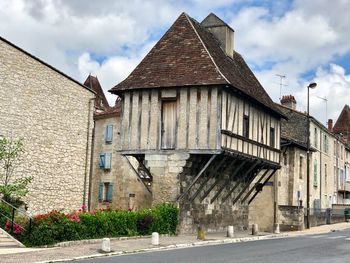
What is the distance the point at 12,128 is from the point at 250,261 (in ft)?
43.5

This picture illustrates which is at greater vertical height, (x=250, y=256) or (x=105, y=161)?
(x=105, y=161)

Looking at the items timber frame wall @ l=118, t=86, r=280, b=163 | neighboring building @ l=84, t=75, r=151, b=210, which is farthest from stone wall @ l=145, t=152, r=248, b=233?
neighboring building @ l=84, t=75, r=151, b=210

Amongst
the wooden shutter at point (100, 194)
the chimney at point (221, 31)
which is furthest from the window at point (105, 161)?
the chimney at point (221, 31)

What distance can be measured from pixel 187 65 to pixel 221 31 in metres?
5.19

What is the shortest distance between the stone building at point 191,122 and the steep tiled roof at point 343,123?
1648 inches

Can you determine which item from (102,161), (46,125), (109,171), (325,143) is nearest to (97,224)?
(46,125)

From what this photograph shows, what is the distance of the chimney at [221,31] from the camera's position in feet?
86.0

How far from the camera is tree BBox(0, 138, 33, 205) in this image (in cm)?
2000

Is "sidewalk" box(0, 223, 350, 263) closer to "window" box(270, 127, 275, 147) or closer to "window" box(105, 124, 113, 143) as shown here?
"window" box(270, 127, 275, 147)

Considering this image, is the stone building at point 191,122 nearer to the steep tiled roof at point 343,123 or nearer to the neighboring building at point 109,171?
the neighboring building at point 109,171

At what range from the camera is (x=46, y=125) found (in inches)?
930

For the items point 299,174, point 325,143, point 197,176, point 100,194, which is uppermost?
point 325,143

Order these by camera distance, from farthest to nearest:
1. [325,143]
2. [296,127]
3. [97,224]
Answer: [325,143]
[296,127]
[97,224]

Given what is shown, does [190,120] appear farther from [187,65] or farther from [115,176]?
[115,176]
